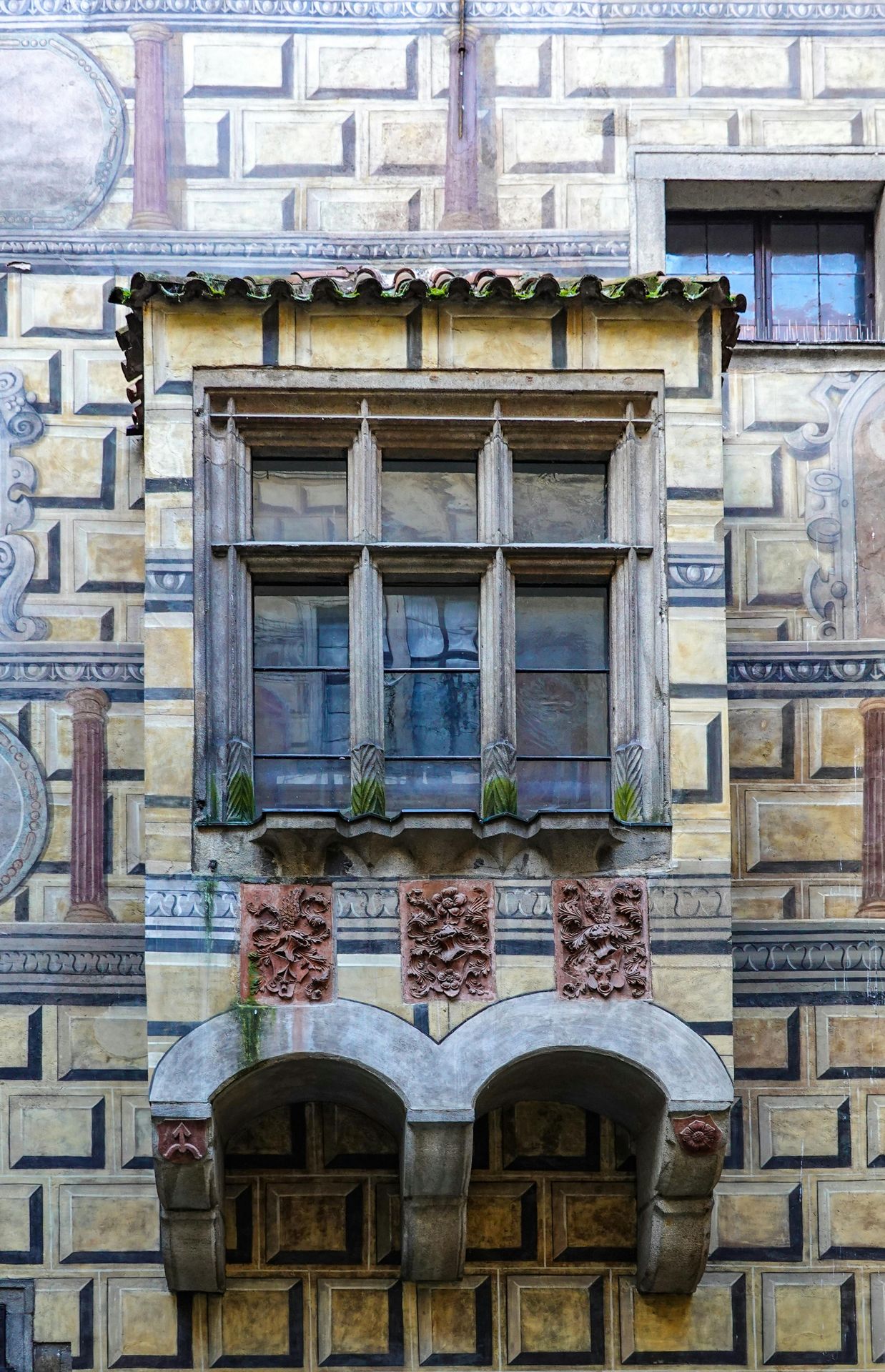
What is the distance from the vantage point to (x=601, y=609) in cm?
932

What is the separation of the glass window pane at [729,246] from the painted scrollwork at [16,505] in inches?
127

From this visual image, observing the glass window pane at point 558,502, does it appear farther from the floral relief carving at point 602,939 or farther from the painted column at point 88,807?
the painted column at point 88,807

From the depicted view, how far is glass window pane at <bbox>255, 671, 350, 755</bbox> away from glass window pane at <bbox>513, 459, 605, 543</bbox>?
98cm

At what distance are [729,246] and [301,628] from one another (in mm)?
3085

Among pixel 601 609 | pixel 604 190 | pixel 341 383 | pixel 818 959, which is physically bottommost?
pixel 818 959

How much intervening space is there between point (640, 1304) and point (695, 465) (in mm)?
3430

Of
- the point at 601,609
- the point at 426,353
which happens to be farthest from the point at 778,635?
the point at 426,353

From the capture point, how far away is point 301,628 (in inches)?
364

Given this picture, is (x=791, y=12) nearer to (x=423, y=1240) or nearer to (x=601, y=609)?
(x=601, y=609)

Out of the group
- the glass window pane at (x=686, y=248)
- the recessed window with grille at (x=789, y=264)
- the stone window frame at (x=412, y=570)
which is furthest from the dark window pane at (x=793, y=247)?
the stone window frame at (x=412, y=570)

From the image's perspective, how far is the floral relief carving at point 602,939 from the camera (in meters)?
8.84

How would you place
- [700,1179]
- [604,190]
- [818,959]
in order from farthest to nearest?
[604,190] → [818,959] → [700,1179]

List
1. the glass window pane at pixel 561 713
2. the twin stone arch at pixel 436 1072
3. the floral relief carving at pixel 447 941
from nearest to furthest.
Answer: the twin stone arch at pixel 436 1072 < the floral relief carving at pixel 447 941 < the glass window pane at pixel 561 713

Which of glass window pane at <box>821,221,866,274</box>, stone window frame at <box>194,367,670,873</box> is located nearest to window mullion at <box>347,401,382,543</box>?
stone window frame at <box>194,367,670,873</box>
